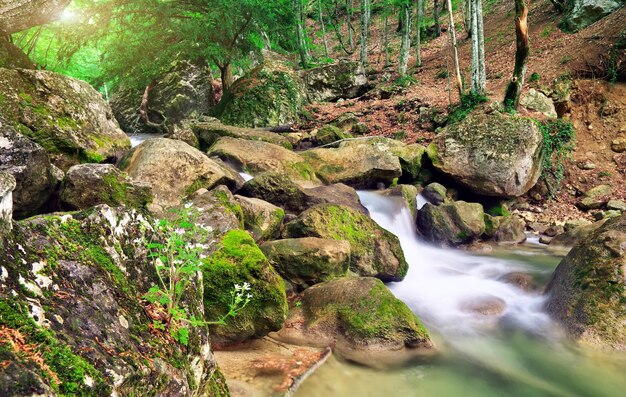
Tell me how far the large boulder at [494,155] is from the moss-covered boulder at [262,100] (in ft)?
23.4

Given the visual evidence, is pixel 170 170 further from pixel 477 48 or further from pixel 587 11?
pixel 587 11

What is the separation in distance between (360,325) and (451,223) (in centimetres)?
589

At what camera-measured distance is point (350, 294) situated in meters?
5.11

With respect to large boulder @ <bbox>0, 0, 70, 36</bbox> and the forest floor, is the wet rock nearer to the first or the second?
the forest floor

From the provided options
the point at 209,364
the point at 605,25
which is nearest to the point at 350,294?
the point at 209,364

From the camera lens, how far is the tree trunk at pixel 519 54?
12.2 m

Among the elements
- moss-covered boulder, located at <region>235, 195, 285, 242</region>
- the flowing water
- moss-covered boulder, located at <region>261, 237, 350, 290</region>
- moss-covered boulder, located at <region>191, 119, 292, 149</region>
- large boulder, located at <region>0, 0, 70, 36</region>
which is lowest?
the flowing water

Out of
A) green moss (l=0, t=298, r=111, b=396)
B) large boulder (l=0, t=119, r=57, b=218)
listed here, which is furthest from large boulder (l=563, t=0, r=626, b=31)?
green moss (l=0, t=298, r=111, b=396)

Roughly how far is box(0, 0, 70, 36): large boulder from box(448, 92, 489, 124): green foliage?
41.4 ft

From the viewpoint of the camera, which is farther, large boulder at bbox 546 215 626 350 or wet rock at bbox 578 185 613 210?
wet rock at bbox 578 185 613 210

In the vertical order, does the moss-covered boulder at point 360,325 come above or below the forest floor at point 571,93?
below

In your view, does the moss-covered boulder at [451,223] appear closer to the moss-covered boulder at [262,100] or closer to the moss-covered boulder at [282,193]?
the moss-covered boulder at [282,193]

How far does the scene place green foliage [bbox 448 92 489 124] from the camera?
13968mm

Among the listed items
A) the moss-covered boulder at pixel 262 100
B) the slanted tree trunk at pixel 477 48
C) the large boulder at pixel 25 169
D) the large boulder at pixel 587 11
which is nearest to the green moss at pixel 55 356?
the large boulder at pixel 25 169
